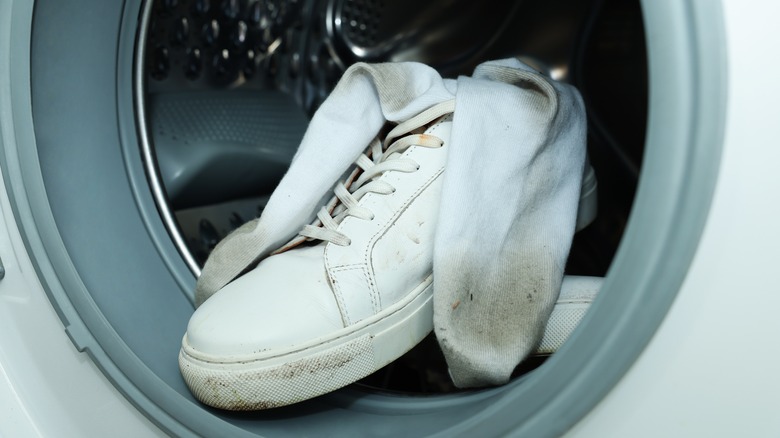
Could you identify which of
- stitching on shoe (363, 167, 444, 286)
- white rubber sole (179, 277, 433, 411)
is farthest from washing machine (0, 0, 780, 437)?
stitching on shoe (363, 167, 444, 286)

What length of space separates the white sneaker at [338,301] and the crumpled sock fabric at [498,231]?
0.04m

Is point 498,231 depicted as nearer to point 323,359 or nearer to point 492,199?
point 492,199

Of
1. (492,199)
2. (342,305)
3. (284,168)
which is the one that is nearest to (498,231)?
(492,199)

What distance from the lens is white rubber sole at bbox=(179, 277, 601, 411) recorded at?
48 centimetres

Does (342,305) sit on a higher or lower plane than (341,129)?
lower

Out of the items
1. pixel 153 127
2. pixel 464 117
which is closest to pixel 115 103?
pixel 153 127

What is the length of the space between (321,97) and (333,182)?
1.37 feet

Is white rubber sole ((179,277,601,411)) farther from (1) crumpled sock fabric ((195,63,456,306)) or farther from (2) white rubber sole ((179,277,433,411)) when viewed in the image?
(1) crumpled sock fabric ((195,63,456,306))

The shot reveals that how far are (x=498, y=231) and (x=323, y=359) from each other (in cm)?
16

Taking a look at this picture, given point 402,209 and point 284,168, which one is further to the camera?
point 284,168

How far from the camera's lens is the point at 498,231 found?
49cm

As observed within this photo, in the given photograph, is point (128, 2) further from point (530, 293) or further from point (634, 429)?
point (634, 429)

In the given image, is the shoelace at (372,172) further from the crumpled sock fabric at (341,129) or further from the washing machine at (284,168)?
the washing machine at (284,168)

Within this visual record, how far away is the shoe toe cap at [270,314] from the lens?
475 millimetres
